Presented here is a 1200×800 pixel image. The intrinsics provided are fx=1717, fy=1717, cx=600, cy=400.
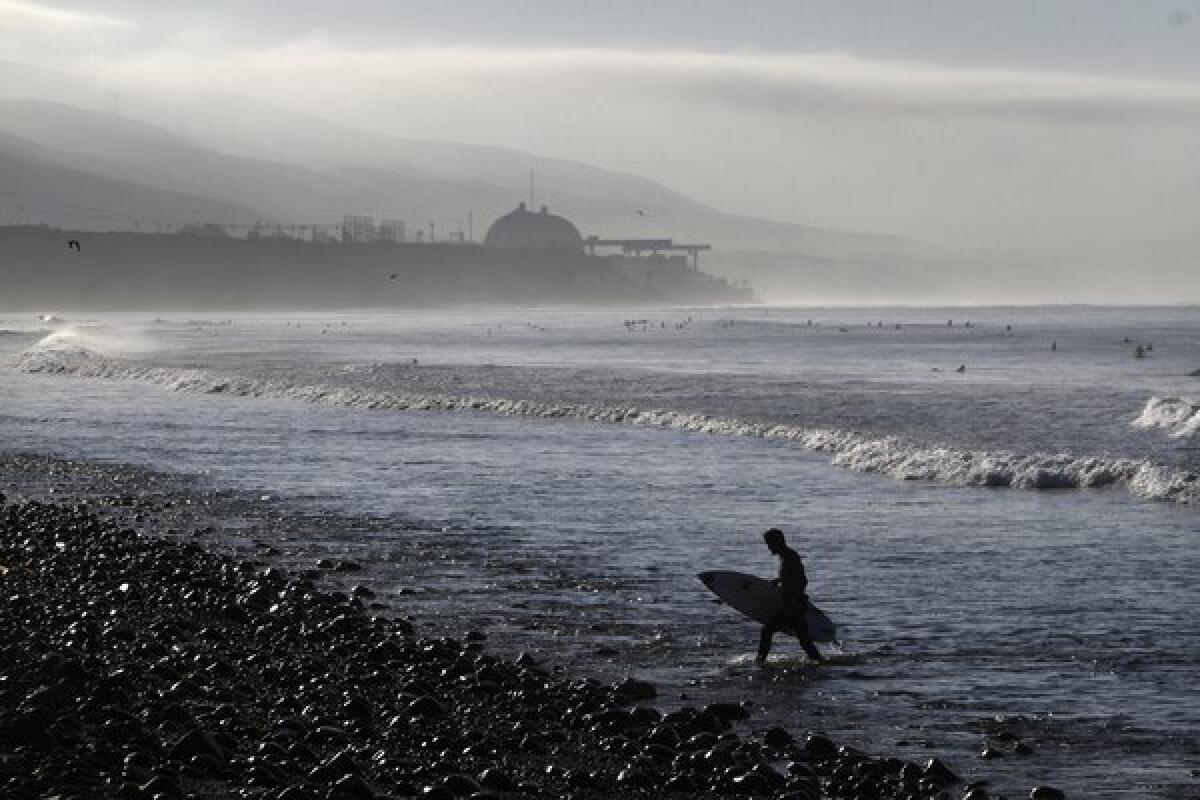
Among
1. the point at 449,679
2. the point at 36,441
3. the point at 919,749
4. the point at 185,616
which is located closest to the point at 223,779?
the point at 449,679

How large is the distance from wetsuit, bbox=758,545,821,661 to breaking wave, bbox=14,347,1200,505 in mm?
13383

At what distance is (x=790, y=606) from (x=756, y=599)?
0.92m

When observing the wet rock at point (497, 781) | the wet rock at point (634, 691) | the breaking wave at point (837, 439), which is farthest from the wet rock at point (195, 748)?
the breaking wave at point (837, 439)

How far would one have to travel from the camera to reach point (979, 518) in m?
24.9

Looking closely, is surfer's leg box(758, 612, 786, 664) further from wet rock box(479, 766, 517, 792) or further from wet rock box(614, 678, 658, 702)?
wet rock box(479, 766, 517, 792)

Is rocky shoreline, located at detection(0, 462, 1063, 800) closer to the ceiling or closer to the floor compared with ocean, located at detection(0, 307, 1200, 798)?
closer to the ceiling

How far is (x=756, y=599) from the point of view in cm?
1608

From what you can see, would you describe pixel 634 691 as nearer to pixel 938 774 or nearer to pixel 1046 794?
pixel 938 774

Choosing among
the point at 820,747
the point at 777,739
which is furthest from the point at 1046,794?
the point at 777,739

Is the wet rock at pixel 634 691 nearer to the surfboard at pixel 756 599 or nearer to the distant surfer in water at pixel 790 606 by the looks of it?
the distant surfer in water at pixel 790 606

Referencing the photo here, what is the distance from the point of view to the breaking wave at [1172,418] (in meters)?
40.3

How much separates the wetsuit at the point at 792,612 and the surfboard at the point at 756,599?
0.35ft

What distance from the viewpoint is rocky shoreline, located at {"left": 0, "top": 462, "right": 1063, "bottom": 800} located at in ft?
34.0

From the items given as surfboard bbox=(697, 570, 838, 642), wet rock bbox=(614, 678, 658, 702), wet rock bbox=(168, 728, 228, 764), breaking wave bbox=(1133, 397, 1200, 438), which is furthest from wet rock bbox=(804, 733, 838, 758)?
breaking wave bbox=(1133, 397, 1200, 438)
